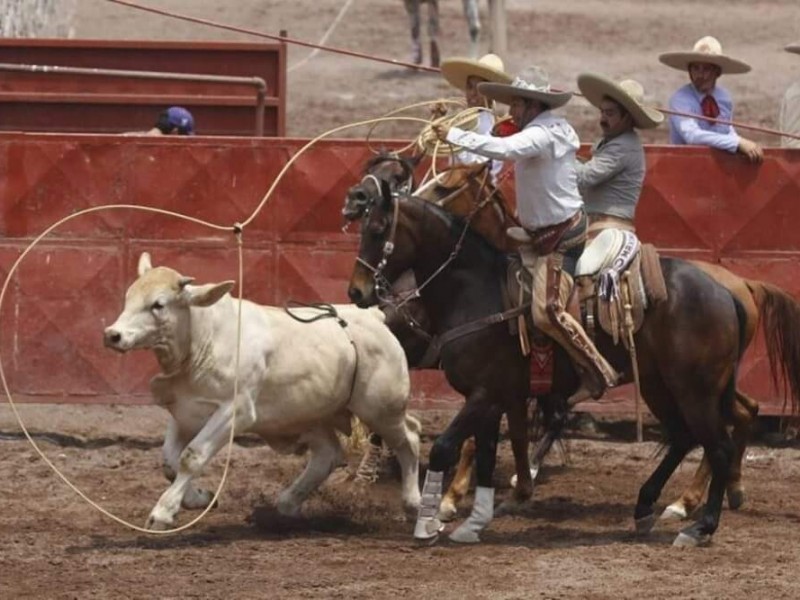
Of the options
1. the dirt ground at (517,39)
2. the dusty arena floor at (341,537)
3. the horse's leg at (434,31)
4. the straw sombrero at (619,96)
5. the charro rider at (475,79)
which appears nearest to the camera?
the dusty arena floor at (341,537)

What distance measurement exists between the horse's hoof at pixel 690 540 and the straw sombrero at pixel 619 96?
1.99m

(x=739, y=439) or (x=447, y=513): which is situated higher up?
(x=739, y=439)

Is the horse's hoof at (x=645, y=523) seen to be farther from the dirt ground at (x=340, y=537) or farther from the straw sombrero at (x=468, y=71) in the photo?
the straw sombrero at (x=468, y=71)

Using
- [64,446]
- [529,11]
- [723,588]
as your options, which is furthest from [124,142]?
[529,11]

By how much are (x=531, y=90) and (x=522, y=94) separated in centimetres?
7

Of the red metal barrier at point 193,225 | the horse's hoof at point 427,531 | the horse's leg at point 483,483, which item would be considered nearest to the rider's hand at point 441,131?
the horse's leg at point 483,483

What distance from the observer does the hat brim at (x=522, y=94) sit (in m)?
9.33

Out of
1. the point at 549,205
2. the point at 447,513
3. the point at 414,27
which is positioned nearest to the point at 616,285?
the point at 549,205

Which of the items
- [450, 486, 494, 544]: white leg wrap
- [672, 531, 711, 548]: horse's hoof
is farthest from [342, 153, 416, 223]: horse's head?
[672, 531, 711, 548]: horse's hoof

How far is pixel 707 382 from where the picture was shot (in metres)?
9.75

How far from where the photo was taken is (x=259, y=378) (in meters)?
9.51

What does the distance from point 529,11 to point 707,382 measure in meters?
18.4

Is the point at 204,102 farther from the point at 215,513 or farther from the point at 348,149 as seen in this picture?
the point at 215,513

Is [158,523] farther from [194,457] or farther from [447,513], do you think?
[447,513]
